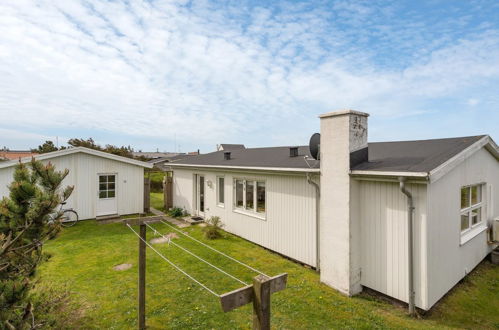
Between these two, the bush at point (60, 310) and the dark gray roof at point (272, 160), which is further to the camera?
the dark gray roof at point (272, 160)

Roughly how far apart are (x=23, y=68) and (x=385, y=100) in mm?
13481

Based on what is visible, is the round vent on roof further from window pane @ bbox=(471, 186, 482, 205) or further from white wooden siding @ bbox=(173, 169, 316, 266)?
window pane @ bbox=(471, 186, 482, 205)

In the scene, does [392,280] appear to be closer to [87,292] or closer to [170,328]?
[170,328]

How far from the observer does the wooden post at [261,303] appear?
2297 millimetres

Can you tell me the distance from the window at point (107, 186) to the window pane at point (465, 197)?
13794mm

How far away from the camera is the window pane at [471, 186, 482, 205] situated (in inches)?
257

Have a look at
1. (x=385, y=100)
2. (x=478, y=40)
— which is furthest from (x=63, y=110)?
(x=478, y=40)

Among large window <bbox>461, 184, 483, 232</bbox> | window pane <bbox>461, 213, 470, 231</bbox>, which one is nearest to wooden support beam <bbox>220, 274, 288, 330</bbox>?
large window <bbox>461, 184, 483, 232</bbox>

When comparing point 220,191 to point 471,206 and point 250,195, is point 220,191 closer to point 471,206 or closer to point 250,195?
point 250,195

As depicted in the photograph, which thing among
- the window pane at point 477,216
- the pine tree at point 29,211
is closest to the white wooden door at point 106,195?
the pine tree at point 29,211

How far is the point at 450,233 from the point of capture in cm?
513

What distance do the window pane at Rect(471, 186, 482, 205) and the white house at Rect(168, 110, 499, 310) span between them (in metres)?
0.03

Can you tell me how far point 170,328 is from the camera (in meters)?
4.14

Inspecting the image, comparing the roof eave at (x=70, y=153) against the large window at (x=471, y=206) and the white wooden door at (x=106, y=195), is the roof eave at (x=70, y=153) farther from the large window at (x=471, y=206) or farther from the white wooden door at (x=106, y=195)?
the large window at (x=471, y=206)
